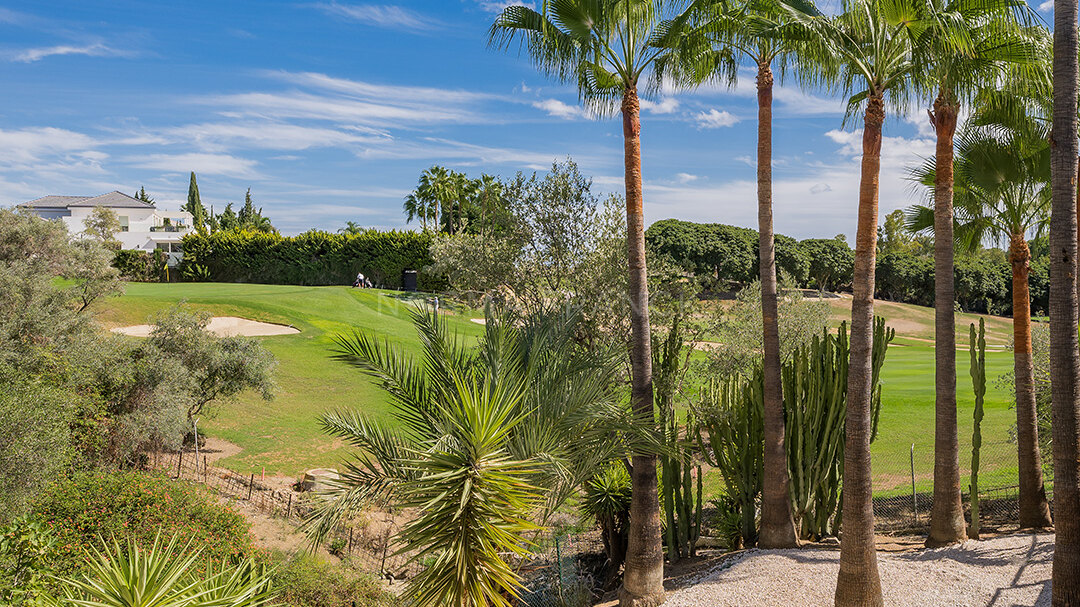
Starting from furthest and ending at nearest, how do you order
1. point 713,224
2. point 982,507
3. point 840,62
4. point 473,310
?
point 713,224, point 473,310, point 982,507, point 840,62

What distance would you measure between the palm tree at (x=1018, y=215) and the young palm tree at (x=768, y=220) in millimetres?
2963

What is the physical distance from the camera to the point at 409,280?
5344 cm

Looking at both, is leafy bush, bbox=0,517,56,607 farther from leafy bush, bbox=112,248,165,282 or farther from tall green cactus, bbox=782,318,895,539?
leafy bush, bbox=112,248,165,282

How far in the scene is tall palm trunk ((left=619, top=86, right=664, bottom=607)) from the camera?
11359mm

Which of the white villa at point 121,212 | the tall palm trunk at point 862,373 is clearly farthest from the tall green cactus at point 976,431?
the white villa at point 121,212

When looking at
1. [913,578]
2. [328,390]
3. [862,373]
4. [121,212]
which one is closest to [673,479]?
[913,578]

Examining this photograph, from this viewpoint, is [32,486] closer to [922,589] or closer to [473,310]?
[473,310]

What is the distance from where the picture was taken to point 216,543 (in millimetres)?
12734

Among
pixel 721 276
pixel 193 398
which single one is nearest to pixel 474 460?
pixel 193 398

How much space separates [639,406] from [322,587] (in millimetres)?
7131

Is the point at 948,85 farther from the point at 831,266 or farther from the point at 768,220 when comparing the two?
the point at 831,266

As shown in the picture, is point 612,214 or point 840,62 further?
point 612,214

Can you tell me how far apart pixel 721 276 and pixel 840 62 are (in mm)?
60144

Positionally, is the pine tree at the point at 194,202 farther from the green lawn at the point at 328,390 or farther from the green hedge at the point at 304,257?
the green lawn at the point at 328,390
